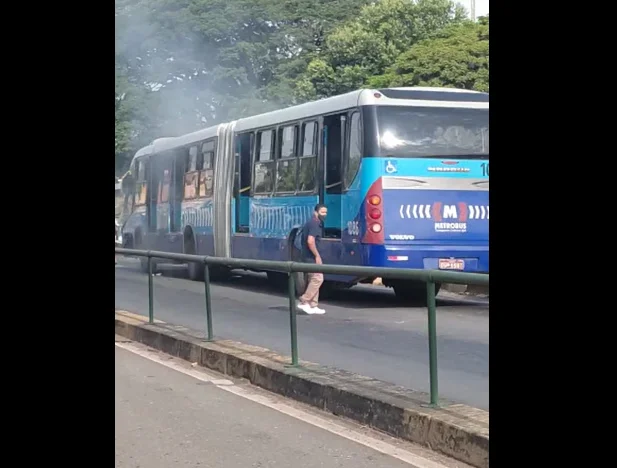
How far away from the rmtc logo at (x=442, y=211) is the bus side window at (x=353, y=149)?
923 mm

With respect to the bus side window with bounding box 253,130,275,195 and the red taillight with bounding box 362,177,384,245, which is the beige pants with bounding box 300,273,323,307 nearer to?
the red taillight with bounding box 362,177,384,245

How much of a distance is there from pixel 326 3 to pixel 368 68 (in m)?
6.46

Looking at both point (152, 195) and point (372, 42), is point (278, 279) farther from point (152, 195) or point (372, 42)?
point (372, 42)

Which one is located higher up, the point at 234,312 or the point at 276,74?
the point at 276,74

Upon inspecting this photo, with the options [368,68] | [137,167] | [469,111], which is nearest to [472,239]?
[469,111]

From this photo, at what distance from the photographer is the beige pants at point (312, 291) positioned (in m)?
8.48

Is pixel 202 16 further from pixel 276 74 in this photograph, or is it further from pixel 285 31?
pixel 285 31

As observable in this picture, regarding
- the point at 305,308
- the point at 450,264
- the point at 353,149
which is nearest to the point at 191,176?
the point at 353,149

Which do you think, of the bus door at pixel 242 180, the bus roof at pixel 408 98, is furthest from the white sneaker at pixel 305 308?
the bus door at pixel 242 180

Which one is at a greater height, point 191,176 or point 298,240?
point 191,176

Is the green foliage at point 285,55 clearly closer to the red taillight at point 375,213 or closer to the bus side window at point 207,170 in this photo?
the bus side window at point 207,170

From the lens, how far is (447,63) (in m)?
32.0

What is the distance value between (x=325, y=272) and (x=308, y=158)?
8571 millimetres
